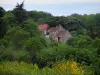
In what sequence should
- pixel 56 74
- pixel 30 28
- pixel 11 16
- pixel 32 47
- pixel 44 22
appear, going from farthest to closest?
pixel 44 22 < pixel 11 16 < pixel 30 28 < pixel 32 47 < pixel 56 74

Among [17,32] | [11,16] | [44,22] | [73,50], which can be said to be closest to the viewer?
[73,50]

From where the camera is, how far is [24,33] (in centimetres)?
2156

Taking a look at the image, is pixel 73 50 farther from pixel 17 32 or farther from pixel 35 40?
pixel 17 32

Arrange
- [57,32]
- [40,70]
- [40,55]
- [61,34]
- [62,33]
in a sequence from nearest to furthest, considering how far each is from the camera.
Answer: [40,70] < [40,55] < [62,33] < [61,34] < [57,32]

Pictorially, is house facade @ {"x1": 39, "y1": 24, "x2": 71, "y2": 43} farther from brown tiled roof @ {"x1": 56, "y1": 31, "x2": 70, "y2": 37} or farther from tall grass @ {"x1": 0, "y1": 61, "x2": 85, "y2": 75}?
tall grass @ {"x1": 0, "y1": 61, "x2": 85, "y2": 75}

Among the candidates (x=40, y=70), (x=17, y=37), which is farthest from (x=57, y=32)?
(x=40, y=70)

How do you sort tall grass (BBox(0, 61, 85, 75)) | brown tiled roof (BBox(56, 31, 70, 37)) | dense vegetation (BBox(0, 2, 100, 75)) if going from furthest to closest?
1. brown tiled roof (BBox(56, 31, 70, 37))
2. dense vegetation (BBox(0, 2, 100, 75))
3. tall grass (BBox(0, 61, 85, 75))

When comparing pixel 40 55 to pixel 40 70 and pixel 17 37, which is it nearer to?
pixel 17 37

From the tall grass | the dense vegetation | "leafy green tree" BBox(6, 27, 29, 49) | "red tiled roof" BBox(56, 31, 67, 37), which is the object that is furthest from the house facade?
the tall grass

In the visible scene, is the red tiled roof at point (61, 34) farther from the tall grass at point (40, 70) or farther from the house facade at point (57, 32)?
the tall grass at point (40, 70)

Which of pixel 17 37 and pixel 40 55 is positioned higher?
pixel 17 37

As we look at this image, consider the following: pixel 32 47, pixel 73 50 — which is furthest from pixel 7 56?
pixel 73 50

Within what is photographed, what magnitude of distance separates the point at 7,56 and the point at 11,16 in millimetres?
13788

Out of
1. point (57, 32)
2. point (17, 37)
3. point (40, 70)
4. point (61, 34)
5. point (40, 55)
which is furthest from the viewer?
point (57, 32)
